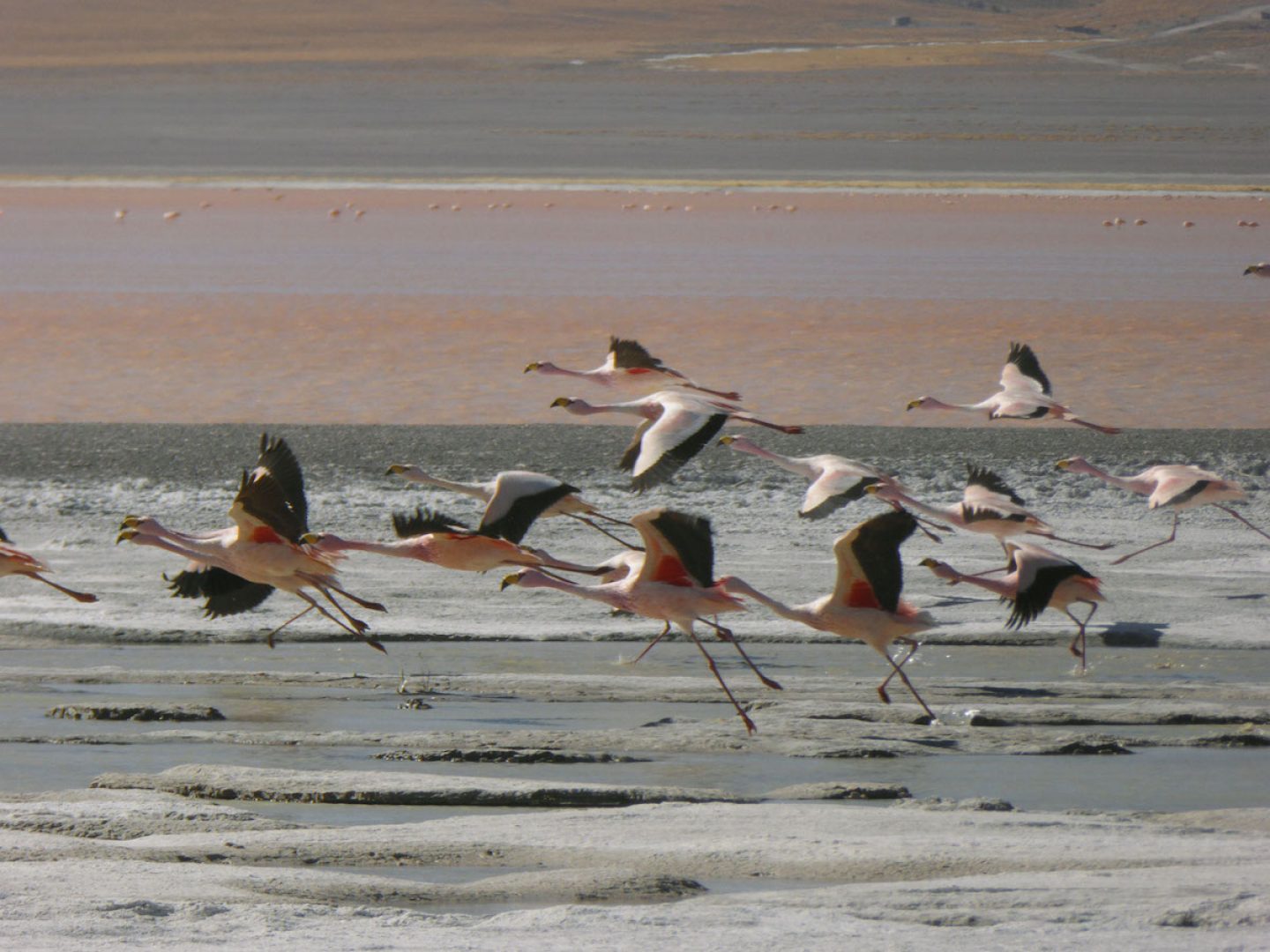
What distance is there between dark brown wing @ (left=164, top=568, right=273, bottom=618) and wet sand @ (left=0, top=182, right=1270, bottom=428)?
221 inches

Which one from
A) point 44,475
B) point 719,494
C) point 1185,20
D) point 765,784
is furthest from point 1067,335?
point 1185,20

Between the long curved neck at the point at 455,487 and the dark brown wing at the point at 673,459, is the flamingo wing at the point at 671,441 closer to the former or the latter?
the dark brown wing at the point at 673,459

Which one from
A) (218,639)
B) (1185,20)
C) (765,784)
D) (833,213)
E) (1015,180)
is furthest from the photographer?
(1185,20)

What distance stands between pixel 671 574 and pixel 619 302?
47.5ft

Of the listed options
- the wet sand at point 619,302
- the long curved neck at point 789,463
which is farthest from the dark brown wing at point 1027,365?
the long curved neck at point 789,463

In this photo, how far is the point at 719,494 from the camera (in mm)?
11797

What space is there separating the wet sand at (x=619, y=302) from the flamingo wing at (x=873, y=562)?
6.99m

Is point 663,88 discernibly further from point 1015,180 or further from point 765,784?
point 765,784

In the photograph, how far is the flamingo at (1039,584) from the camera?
27.3 ft

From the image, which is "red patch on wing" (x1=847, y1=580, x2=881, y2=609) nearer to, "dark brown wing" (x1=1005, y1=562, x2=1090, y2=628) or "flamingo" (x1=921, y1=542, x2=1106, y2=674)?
"flamingo" (x1=921, y1=542, x2=1106, y2=674)

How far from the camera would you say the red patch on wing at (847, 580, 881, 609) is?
773cm

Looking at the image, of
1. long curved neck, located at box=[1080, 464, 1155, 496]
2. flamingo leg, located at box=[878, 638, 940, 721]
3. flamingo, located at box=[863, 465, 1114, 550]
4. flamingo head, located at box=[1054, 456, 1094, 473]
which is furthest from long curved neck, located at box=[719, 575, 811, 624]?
flamingo head, located at box=[1054, 456, 1094, 473]

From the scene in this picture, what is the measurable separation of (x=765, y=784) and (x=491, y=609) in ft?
10.2

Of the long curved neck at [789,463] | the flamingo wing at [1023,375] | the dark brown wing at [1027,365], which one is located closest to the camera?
the long curved neck at [789,463]
